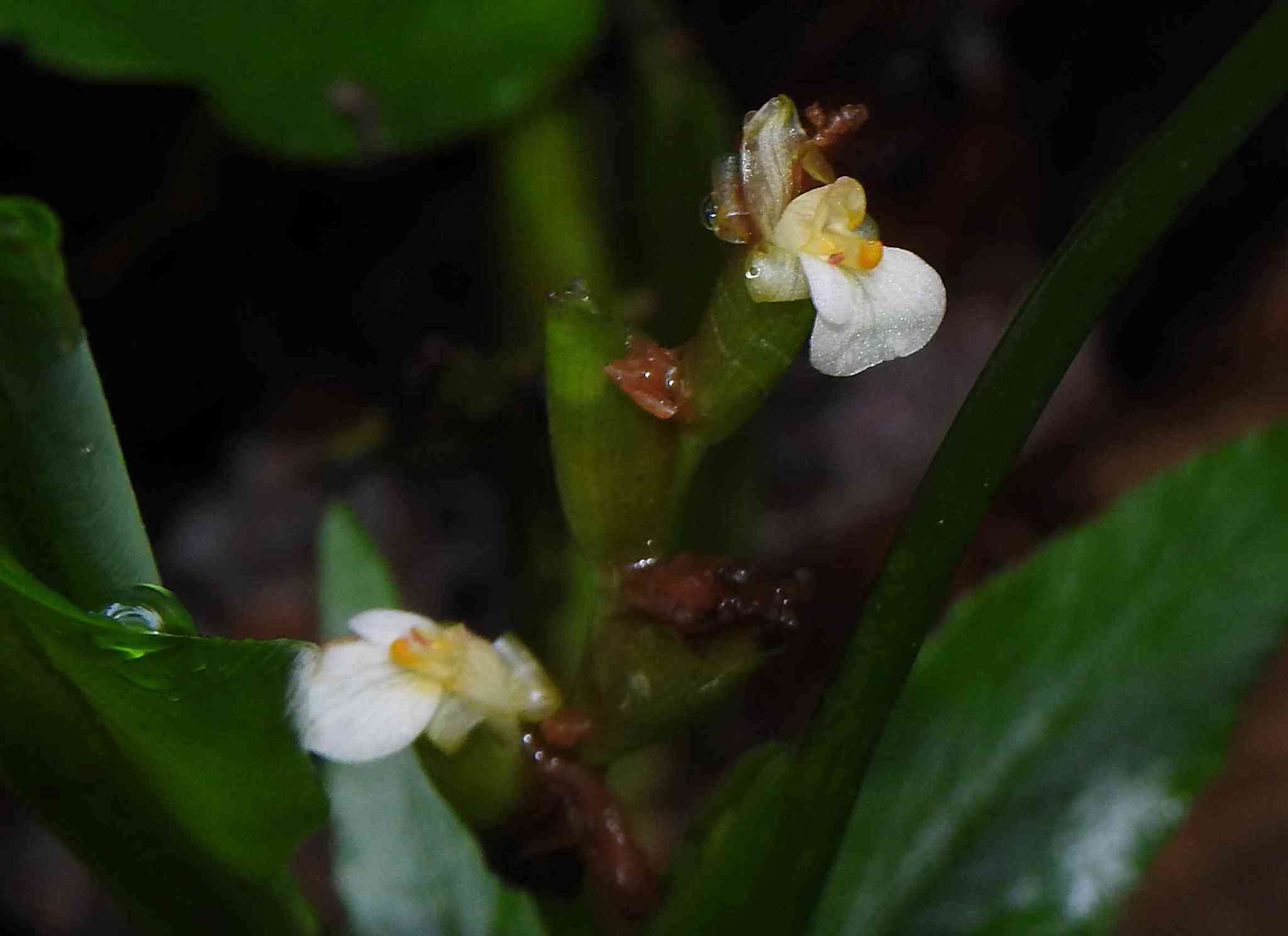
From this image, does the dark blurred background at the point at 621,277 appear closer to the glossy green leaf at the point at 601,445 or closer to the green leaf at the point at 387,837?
the green leaf at the point at 387,837

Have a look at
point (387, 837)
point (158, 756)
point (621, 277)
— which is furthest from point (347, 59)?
point (158, 756)

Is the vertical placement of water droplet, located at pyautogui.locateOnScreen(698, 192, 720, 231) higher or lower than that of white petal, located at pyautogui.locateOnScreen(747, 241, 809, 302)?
higher

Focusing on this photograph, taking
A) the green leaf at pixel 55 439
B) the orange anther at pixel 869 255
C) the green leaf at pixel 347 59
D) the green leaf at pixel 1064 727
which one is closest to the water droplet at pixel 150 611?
the green leaf at pixel 55 439

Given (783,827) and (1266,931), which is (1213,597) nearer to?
(783,827)

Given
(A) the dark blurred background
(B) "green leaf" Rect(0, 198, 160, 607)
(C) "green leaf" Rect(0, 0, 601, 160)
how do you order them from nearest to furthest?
(B) "green leaf" Rect(0, 198, 160, 607)
(C) "green leaf" Rect(0, 0, 601, 160)
(A) the dark blurred background

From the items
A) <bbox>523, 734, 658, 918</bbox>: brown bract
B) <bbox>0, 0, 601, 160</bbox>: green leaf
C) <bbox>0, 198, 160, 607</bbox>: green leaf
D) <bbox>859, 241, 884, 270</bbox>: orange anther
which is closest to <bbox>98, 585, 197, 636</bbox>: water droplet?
<bbox>0, 198, 160, 607</bbox>: green leaf

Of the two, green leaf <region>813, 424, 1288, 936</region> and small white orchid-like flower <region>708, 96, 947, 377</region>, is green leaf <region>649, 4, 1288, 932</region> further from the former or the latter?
green leaf <region>813, 424, 1288, 936</region>
